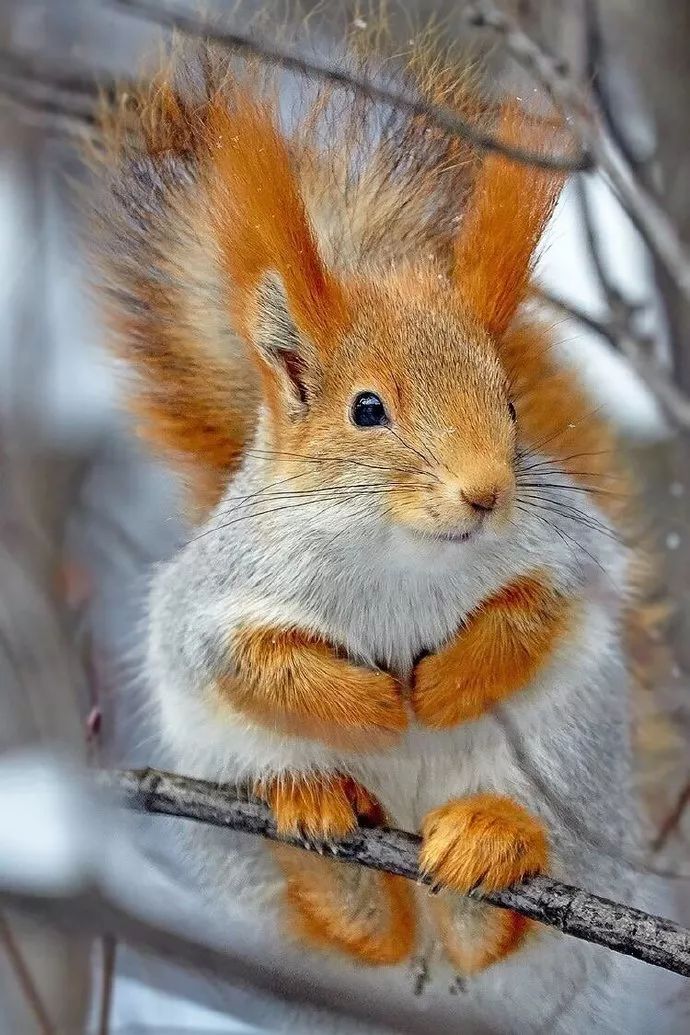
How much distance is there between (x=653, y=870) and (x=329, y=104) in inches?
33.3

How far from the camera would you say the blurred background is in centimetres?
97

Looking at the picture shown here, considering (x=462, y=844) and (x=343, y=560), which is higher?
(x=343, y=560)

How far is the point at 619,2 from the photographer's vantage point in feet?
4.56

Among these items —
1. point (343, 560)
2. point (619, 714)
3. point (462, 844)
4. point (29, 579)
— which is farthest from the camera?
point (29, 579)

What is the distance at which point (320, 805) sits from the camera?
926mm

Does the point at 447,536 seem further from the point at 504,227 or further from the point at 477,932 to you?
the point at 477,932

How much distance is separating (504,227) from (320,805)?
1.65 ft

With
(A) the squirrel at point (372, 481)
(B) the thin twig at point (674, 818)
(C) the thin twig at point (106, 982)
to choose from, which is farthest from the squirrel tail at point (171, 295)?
(B) the thin twig at point (674, 818)

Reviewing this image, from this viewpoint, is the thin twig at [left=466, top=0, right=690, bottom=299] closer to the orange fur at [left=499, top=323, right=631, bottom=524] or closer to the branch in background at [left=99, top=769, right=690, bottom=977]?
the orange fur at [left=499, top=323, right=631, bottom=524]

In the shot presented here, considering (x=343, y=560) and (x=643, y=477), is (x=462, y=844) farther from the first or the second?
(x=643, y=477)

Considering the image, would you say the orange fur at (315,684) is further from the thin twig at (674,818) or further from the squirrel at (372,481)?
the thin twig at (674,818)

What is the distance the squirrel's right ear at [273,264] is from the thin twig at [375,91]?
7 cm

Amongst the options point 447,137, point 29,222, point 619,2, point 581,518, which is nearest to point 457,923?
point 581,518

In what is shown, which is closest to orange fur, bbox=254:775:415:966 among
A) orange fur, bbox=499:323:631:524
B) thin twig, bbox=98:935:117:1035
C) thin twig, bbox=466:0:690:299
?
thin twig, bbox=98:935:117:1035
